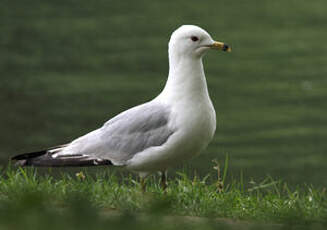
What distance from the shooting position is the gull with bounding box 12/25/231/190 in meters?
6.53

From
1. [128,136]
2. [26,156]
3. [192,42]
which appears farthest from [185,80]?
[26,156]

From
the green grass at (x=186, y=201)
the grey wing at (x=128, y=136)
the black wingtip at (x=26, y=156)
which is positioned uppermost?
the grey wing at (x=128, y=136)

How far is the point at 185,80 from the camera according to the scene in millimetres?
6754

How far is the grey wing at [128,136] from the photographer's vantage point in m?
6.68

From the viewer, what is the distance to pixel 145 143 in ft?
22.1

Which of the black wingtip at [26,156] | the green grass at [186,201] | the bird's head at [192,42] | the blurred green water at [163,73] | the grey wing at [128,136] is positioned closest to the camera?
the green grass at [186,201]

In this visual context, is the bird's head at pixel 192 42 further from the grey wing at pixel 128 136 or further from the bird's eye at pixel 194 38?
the grey wing at pixel 128 136

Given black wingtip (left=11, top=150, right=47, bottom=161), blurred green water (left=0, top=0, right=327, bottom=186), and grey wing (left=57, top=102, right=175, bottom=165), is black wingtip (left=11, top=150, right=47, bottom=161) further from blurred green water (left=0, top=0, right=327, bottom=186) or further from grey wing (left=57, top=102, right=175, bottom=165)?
blurred green water (left=0, top=0, right=327, bottom=186)

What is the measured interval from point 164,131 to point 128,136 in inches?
13.3

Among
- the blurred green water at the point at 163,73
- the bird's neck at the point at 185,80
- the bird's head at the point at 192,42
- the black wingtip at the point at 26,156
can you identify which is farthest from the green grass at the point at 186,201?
the blurred green water at the point at 163,73

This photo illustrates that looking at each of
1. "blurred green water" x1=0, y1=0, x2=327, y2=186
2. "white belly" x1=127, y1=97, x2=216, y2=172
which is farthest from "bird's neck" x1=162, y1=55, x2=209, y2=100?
"blurred green water" x1=0, y1=0, x2=327, y2=186

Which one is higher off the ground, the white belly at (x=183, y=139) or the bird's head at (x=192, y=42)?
the bird's head at (x=192, y=42)

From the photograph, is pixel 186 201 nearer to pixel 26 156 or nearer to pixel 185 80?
pixel 185 80

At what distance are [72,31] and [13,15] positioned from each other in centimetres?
374
